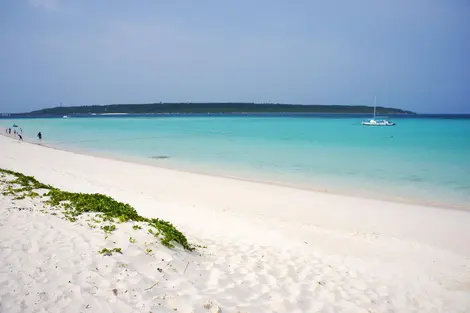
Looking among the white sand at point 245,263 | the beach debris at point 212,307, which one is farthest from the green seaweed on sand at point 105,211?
the beach debris at point 212,307

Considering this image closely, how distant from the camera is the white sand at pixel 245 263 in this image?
4.26 meters

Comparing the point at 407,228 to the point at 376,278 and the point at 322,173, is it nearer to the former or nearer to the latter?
the point at 376,278

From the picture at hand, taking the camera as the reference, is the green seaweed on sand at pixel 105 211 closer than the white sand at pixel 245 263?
No

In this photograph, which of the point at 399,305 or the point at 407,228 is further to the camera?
the point at 407,228

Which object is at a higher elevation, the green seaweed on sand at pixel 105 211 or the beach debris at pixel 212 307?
the green seaweed on sand at pixel 105 211

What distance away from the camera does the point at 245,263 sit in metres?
6.09

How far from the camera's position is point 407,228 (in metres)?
9.78

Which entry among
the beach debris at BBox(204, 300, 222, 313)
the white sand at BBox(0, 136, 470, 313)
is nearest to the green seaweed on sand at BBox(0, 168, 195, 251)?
the white sand at BBox(0, 136, 470, 313)

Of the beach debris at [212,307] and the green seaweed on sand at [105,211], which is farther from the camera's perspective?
the green seaweed on sand at [105,211]

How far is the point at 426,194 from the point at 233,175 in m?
9.91

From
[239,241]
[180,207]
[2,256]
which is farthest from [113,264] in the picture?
[180,207]

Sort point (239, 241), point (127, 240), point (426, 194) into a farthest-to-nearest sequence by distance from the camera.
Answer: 1. point (426, 194)
2. point (239, 241)
3. point (127, 240)

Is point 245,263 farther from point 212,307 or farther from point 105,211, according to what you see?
point 105,211

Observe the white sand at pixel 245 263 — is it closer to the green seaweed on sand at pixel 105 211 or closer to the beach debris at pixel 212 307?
the beach debris at pixel 212 307
